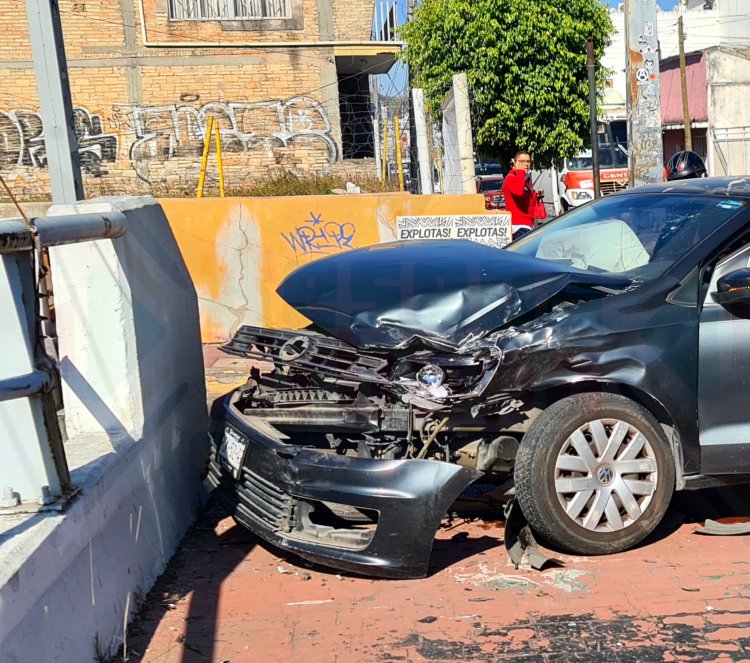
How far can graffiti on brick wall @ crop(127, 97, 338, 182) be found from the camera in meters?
21.4

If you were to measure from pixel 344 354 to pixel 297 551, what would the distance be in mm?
971

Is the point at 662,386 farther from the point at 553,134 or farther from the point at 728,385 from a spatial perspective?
the point at 553,134

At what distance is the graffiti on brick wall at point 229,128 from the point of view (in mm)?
21359

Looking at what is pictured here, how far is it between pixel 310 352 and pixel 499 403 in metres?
0.95

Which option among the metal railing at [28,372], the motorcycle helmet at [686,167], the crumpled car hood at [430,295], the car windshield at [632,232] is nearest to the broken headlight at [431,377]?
the crumpled car hood at [430,295]

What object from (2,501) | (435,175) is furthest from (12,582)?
(435,175)

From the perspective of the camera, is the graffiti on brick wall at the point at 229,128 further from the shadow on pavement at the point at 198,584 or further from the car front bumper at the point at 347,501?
the car front bumper at the point at 347,501

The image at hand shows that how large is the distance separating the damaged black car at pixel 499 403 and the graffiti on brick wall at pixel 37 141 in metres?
17.6

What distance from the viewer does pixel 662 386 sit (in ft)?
14.4

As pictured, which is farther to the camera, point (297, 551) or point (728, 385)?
point (728, 385)

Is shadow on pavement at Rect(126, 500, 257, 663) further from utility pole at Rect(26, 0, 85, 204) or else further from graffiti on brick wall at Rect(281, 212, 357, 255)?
graffiti on brick wall at Rect(281, 212, 357, 255)

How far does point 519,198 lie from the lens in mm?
9945

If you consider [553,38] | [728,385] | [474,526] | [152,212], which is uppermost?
[553,38]

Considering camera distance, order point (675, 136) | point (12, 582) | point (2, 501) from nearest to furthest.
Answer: point (12, 582), point (2, 501), point (675, 136)
